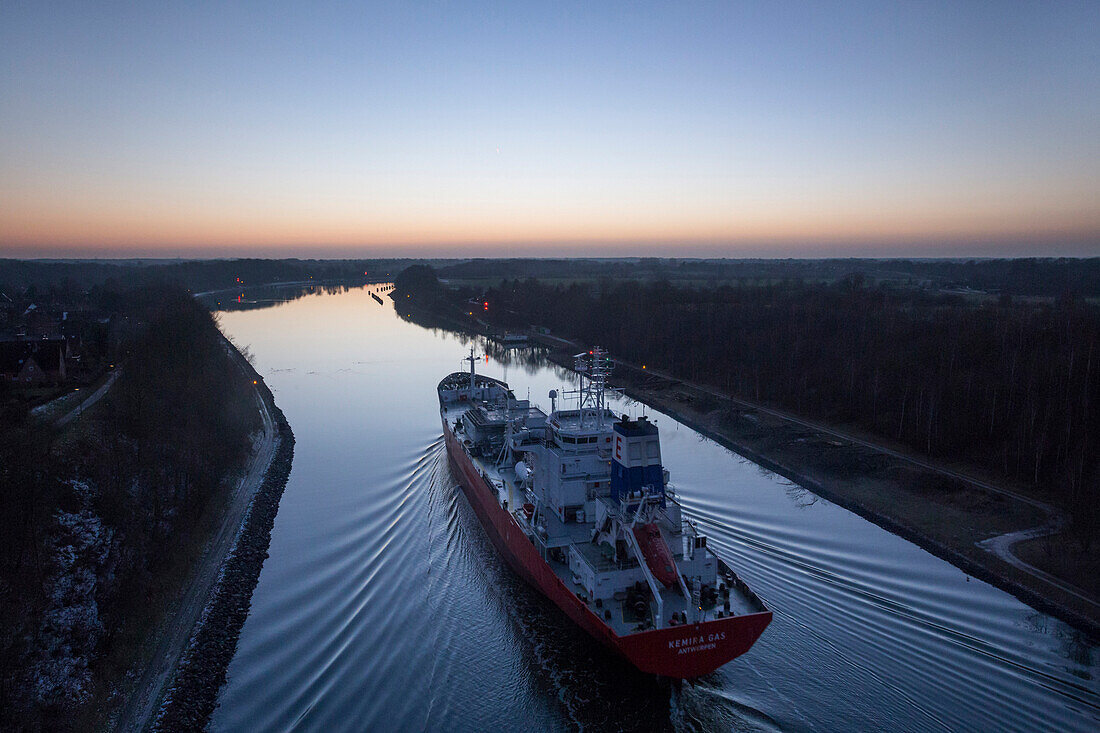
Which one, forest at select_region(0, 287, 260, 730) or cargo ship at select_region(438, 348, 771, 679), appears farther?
cargo ship at select_region(438, 348, 771, 679)

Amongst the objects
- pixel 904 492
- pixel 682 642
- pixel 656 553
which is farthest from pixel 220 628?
pixel 904 492

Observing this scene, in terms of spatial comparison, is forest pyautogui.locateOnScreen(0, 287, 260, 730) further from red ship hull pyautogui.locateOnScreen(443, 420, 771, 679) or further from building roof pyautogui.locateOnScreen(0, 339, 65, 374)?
red ship hull pyautogui.locateOnScreen(443, 420, 771, 679)

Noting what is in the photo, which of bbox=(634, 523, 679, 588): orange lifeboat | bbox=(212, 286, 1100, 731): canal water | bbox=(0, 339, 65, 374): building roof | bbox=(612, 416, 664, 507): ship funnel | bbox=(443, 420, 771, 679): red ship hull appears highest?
bbox=(0, 339, 65, 374): building roof

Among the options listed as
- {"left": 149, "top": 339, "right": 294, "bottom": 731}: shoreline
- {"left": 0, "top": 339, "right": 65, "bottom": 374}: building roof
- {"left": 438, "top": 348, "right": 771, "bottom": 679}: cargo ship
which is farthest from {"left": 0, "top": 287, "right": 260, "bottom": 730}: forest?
{"left": 438, "top": 348, "right": 771, "bottom": 679}: cargo ship

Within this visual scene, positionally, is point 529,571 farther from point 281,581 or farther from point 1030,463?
point 1030,463

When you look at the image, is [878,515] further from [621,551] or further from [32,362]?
[32,362]

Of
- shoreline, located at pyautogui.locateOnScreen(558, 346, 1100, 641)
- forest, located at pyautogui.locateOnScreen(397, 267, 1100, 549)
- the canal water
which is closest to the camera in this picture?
the canal water

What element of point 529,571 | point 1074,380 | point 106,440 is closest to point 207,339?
point 106,440
